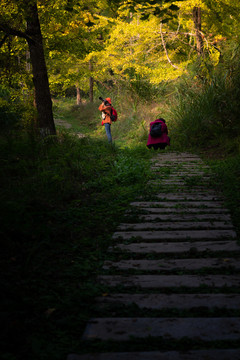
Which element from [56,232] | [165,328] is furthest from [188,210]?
[165,328]

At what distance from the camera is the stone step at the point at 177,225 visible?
4.03m

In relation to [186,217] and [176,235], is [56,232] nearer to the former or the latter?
[176,235]

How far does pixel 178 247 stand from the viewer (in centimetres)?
346

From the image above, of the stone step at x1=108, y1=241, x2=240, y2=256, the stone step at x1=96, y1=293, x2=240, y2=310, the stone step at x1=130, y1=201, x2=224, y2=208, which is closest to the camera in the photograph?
the stone step at x1=96, y1=293, x2=240, y2=310

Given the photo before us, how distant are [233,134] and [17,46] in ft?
23.5

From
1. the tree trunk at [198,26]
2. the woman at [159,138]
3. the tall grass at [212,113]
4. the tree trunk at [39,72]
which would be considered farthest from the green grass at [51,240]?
the tree trunk at [198,26]

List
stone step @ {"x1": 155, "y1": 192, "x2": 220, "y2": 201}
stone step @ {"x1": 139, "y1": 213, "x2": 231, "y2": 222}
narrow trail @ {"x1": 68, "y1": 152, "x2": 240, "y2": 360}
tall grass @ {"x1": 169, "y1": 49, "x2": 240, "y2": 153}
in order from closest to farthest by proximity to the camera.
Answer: narrow trail @ {"x1": 68, "y1": 152, "x2": 240, "y2": 360} < stone step @ {"x1": 139, "y1": 213, "x2": 231, "y2": 222} < stone step @ {"x1": 155, "y1": 192, "x2": 220, "y2": 201} < tall grass @ {"x1": 169, "y1": 49, "x2": 240, "y2": 153}

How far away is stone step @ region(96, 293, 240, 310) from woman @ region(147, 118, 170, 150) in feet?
23.9

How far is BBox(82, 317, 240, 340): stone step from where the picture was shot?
2.07m

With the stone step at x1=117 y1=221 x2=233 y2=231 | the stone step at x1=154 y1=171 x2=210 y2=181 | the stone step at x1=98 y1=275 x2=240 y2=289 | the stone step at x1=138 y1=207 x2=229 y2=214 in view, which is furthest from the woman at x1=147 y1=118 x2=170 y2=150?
the stone step at x1=98 y1=275 x2=240 y2=289

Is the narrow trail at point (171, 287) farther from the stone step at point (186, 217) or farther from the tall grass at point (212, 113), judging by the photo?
the tall grass at point (212, 113)

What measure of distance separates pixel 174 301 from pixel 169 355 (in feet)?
2.05

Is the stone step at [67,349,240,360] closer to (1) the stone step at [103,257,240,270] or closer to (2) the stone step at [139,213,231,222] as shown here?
(1) the stone step at [103,257,240,270]

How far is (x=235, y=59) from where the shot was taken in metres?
10.0
